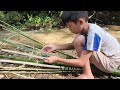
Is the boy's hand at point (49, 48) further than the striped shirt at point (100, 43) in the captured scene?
Yes

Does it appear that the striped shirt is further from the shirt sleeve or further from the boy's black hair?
the boy's black hair

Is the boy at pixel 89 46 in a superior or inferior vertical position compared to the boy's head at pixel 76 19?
inferior

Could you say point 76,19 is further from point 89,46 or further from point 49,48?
point 49,48

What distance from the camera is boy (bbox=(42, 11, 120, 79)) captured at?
2449mm

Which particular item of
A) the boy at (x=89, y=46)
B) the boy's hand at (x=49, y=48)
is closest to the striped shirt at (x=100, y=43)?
the boy at (x=89, y=46)

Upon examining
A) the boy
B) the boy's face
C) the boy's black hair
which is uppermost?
the boy's black hair

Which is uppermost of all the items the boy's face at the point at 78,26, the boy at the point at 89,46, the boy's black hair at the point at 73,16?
the boy's black hair at the point at 73,16

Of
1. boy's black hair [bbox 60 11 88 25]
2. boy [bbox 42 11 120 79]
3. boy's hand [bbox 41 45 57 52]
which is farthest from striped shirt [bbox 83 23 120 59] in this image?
boy's hand [bbox 41 45 57 52]

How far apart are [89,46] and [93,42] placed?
0.04 m

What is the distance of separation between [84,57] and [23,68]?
52cm

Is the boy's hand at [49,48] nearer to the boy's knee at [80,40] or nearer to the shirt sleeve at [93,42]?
the boy's knee at [80,40]

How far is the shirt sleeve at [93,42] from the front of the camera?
2.42 metres

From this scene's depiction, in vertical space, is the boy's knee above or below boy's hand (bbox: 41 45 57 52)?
above
